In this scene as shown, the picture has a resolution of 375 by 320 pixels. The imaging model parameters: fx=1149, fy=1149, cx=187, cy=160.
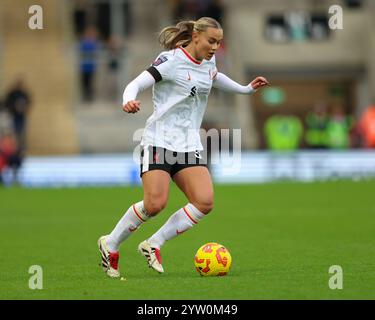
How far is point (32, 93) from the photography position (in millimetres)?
33312

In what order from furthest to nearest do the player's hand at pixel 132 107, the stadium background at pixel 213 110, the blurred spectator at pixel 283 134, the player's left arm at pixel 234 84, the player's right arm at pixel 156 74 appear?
the blurred spectator at pixel 283 134
the stadium background at pixel 213 110
the player's left arm at pixel 234 84
the player's right arm at pixel 156 74
the player's hand at pixel 132 107

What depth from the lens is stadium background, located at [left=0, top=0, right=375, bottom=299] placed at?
67.1 feet

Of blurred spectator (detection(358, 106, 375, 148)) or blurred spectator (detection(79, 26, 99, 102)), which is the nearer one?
blurred spectator (detection(79, 26, 99, 102))

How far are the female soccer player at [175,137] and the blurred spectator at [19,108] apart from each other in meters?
19.1

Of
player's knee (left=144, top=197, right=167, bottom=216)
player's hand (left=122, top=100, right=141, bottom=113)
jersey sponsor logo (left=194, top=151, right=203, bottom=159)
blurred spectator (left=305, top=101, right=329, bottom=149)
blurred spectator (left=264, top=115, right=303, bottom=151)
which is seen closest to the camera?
player's hand (left=122, top=100, right=141, bottom=113)

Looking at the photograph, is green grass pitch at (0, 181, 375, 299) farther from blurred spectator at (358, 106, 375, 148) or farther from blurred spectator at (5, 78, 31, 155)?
blurred spectator at (358, 106, 375, 148)

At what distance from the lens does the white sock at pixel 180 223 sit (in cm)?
1027

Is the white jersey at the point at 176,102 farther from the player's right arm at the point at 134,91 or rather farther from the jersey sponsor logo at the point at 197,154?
the player's right arm at the point at 134,91

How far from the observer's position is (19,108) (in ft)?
97.5

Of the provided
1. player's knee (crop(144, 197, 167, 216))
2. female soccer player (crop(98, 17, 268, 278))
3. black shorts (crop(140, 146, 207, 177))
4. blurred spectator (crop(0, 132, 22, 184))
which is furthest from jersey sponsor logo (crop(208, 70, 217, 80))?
blurred spectator (crop(0, 132, 22, 184))

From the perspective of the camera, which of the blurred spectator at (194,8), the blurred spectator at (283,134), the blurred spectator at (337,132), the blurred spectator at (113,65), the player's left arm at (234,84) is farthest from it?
Result: the blurred spectator at (194,8)

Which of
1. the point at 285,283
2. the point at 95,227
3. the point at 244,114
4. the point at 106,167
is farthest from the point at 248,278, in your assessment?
the point at 244,114

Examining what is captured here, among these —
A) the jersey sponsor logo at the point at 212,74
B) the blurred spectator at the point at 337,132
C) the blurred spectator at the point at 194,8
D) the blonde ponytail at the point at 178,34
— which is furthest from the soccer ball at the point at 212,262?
the blurred spectator at the point at 194,8

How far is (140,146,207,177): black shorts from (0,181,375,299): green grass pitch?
3.19 feet
